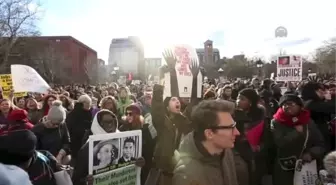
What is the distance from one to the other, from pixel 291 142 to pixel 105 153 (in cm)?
252

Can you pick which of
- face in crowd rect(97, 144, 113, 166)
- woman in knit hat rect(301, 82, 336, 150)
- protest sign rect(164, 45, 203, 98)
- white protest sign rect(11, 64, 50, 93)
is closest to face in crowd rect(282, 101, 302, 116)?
woman in knit hat rect(301, 82, 336, 150)

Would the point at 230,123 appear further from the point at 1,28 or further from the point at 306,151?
the point at 1,28

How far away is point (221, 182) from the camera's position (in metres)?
2.76

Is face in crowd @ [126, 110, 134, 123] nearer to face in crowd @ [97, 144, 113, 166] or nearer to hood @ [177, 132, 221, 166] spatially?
face in crowd @ [97, 144, 113, 166]

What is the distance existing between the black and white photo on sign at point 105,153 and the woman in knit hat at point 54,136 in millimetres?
1788

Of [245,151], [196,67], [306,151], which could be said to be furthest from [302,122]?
[196,67]

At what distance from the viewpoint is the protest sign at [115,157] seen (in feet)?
13.0

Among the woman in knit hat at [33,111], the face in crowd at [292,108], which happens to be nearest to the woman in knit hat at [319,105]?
the face in crowd at [292,108]

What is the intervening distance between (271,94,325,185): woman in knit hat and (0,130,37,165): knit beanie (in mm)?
3404

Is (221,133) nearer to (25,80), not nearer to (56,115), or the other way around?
(56,115)

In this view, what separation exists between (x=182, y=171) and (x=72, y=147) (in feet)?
15.4

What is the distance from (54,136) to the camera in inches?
229

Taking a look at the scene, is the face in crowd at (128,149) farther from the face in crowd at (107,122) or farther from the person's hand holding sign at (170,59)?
the person's hand holding sign at (170,59)

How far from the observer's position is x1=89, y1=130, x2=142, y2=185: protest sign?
3947 mm
